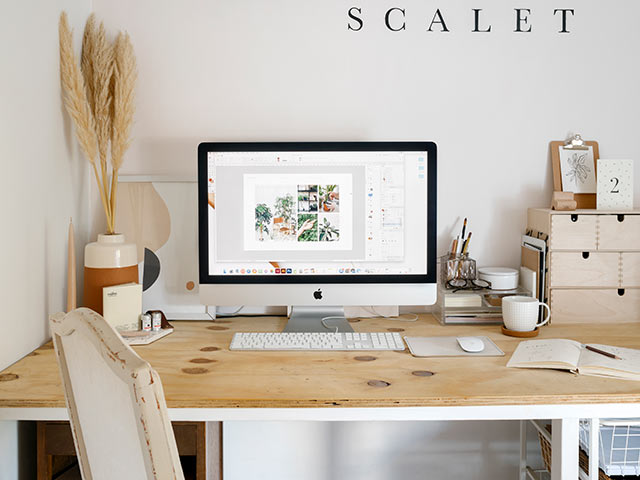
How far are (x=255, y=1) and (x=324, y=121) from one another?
16.7 inches

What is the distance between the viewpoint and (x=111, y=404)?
79 centimetres

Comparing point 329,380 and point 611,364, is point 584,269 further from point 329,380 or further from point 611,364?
point 329,380

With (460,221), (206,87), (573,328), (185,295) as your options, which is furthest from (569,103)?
(185,295)

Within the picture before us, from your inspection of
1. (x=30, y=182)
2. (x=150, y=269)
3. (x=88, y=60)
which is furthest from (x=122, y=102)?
(x=150, y=269)

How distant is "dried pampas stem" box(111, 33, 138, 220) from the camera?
1708 mm

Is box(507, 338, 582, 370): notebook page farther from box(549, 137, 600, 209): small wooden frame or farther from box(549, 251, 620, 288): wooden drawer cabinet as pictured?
box(549, 137, 600, 209): small wooden frame

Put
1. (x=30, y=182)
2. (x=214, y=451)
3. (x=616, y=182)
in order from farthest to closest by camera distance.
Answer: (x=616, y=182) < (x=214, y=451) < (x=30, y=182)

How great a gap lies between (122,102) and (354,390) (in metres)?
1.07

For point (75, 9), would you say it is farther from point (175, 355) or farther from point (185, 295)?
point (175, 355)

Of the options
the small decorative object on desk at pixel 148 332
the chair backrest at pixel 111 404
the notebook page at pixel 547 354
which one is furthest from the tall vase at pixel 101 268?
the notebook page at pixel 547 354

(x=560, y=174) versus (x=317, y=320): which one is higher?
(x=560, y=174)

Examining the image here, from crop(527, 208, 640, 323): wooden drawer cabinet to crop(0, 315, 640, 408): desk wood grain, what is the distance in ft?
0.56

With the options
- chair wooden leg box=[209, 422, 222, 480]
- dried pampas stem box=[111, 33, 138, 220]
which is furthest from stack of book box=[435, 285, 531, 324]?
dried pampas stem box=[111, 33, 138, 220]

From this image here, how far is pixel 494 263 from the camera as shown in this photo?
1.94 m
